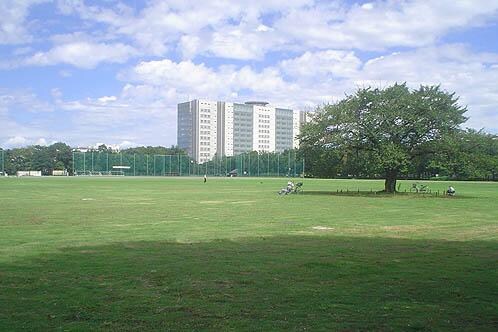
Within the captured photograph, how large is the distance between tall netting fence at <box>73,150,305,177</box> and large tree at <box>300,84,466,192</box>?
89.7 metres

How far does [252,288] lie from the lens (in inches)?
391

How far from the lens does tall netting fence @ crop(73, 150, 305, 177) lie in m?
147

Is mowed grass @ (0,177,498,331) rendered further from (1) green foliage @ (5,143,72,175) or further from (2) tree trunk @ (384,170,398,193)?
(1) green foliage @ (5,143,72,175)

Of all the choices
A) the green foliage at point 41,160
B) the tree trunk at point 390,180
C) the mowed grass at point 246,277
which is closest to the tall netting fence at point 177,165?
the green foliage at point 41,160

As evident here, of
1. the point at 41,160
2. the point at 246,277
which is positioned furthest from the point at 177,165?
the point at 246,277

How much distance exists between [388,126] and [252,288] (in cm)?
4016

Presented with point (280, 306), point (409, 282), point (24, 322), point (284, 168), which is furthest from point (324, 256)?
point (284, 168)

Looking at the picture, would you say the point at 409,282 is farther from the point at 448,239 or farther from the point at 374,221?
the point at 374,221

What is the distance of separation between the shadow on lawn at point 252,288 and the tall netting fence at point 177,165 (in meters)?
127

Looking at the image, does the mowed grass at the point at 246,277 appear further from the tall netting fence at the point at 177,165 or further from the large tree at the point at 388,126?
the tall netting fence at the point at 177,165

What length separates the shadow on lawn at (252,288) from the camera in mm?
7805

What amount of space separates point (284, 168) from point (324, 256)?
462ft

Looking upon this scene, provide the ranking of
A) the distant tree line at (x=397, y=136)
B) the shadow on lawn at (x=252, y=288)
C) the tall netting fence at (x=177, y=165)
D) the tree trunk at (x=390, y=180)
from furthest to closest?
the tall netting fence at (x=177, y=165), the tree trunk at (x=390, y=180), the distant tree line at (x=397, y=136), the shadow on lawn at (x=252, y=288)

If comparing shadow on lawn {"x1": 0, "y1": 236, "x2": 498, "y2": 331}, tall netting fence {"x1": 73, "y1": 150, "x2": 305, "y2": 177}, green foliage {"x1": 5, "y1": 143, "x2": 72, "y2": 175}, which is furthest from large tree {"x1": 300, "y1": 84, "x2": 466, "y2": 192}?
green foliage {"x1": 5, "y1": 143, "x2": 72, "y2": 175}
